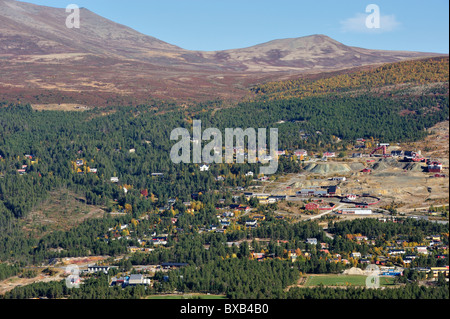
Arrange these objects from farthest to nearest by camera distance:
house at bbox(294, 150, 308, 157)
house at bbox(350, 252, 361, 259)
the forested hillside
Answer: the forested hillside, house at bbox(294, 150, 308, 157), house at bbox(350, 252, 361, 259)

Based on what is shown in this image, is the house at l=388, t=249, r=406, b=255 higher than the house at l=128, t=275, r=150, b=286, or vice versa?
the house at l=388, t=249, r=406, b=255

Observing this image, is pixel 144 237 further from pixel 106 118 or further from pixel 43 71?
pixel 43 71

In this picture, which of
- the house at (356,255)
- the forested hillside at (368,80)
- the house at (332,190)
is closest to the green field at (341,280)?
the house at (356,255)

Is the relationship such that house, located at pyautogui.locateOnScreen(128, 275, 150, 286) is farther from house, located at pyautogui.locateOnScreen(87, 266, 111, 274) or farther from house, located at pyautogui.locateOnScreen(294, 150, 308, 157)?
house, located at pyautogui.locateOnScreen(294, 150, 308, 157)

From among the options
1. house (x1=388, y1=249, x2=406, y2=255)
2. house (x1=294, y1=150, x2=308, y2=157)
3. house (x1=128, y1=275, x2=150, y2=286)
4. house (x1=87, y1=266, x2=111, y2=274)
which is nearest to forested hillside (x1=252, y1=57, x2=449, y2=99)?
house (x1=294, y1=150, x2=308, y2=157)

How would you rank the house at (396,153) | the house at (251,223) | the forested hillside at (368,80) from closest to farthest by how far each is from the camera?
the house at (251,223) < the house at (396,153) < the forested hillside at (368,80)

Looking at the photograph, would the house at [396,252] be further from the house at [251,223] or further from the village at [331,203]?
the house at [251,223]

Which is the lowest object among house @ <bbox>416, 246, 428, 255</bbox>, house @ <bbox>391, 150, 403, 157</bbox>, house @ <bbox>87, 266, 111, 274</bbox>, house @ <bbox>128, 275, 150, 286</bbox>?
house @ <bbox>87, 266, 111, 274</bbox>
